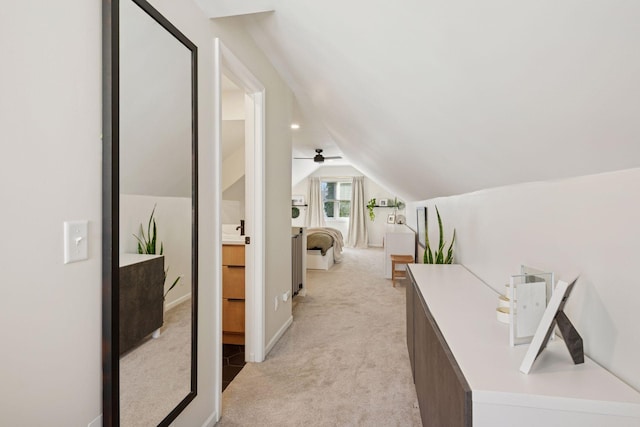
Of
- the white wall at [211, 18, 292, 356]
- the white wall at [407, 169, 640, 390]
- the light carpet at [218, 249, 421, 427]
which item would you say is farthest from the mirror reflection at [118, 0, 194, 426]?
the white wall at [407, 169, 640, 390]

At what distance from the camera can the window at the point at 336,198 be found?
975cm

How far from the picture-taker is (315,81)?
2379mm

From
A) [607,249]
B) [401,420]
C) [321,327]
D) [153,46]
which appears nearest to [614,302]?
[607,249]

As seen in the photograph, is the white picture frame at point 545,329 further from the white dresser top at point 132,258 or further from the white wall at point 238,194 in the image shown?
the white wall at point 238,194

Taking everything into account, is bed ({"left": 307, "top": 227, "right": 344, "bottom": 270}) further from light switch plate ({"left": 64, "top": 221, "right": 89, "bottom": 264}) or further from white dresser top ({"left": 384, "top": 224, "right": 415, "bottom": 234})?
light switch plate ({"left": 64, "top": 221, "right": 89, "bottom": 264})

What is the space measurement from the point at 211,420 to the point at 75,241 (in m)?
1.28

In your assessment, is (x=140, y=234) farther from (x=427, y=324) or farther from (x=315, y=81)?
(x=315, y=81)

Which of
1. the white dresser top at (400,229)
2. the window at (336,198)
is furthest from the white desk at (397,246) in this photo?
the window at (336,198)

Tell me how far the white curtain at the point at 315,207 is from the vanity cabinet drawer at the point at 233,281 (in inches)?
273

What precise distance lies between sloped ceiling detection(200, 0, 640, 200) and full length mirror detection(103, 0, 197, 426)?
0.65m

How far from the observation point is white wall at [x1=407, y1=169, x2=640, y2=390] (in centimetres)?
89

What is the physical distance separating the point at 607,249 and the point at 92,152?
1567 mm

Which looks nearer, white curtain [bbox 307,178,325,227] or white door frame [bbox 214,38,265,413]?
white door frame [bbox 214,38,265,413]

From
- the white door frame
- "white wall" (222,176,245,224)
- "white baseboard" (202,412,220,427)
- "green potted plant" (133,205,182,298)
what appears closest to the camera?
"green potted plant" (133,205,182,298)
